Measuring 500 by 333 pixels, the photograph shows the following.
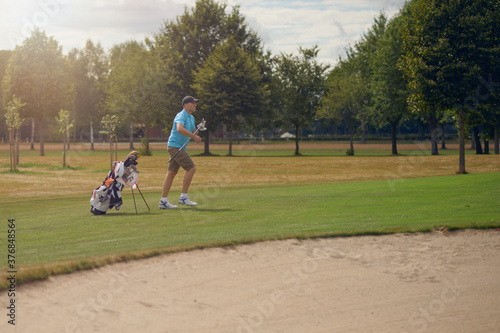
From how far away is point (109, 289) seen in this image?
6344 millimetres

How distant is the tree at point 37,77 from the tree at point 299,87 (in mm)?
25924

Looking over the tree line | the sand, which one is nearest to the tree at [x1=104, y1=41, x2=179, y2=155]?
the tree line

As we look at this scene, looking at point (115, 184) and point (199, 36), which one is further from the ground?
point (199, 36)

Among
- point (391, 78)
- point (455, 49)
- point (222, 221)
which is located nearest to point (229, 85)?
point (391, 78)

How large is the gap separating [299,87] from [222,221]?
179ft

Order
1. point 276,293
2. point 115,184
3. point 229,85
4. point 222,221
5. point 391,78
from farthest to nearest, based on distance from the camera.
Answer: point 229,85 → point 391,78 → point 115,184 → point 222,221 → point 276,293

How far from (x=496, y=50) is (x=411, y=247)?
67.3ft

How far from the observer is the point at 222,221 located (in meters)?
11.3

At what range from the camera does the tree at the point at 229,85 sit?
58531 millimetres

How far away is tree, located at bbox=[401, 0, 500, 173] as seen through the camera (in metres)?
25.8

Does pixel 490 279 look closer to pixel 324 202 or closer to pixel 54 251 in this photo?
pixel 54 251

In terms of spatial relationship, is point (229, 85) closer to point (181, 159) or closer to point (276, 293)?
point (181, 159)

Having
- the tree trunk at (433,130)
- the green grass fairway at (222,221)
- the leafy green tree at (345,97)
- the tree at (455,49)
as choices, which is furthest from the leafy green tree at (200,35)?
the green grass fairway at (222,221)

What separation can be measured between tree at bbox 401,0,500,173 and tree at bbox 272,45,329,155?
37196 millimetres
